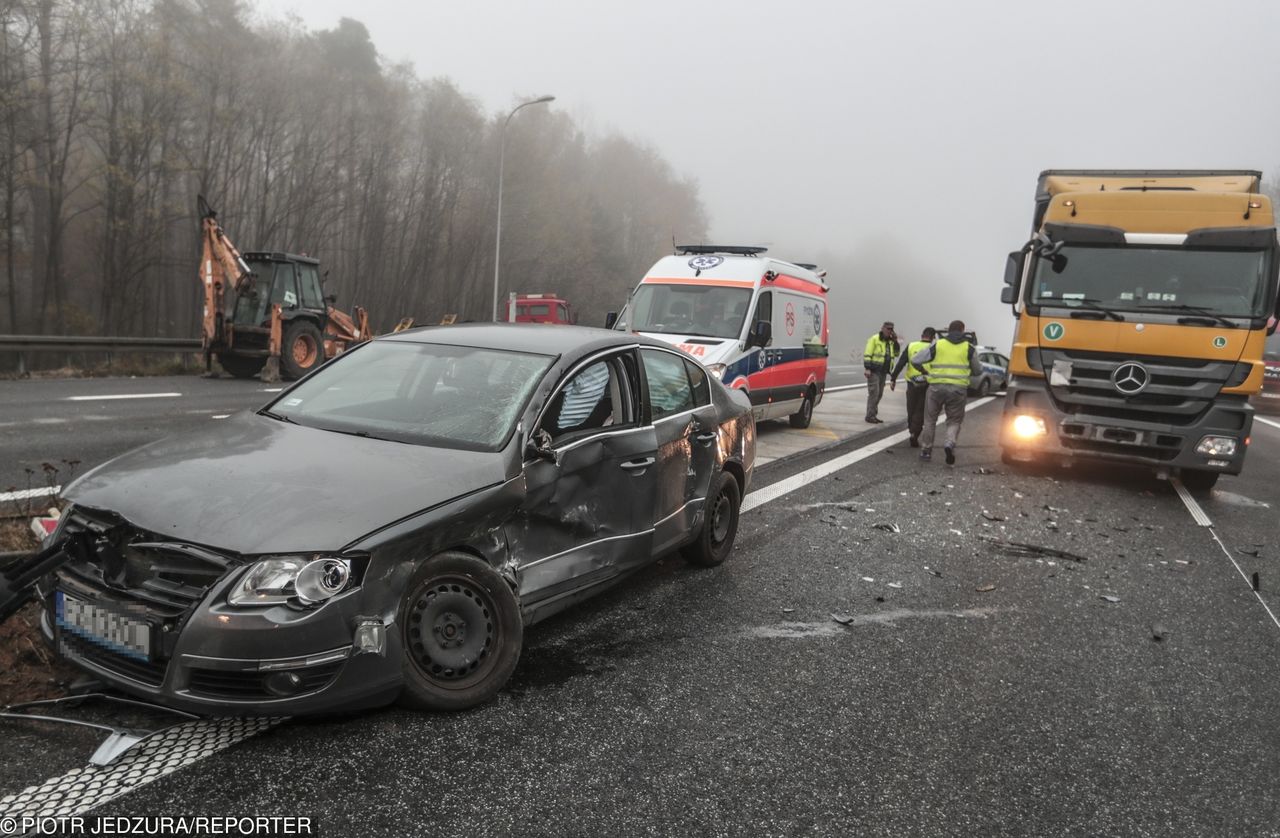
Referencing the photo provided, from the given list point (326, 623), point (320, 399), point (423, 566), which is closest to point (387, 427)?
point (320, 399)

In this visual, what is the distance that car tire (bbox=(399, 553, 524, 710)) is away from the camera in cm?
317

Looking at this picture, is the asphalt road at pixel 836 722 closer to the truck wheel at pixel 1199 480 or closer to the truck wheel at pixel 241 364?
the truck wheel at pixel 1199 480

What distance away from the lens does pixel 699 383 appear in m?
5.52

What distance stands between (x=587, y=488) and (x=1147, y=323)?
7146mm

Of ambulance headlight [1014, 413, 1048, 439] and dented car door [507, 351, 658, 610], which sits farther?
ambulance headlight [1014, 413, 1048, 439]

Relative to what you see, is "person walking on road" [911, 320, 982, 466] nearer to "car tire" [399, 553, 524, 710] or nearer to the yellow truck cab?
the yellow truck cab

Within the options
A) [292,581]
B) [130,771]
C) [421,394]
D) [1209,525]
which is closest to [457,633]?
[292,581]

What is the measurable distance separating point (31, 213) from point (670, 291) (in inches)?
972

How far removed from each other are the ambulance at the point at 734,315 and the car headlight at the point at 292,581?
7614mm

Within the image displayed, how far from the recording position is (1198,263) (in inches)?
343

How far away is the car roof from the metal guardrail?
611 inches

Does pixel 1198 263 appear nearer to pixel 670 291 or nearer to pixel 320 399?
pixel 670 291

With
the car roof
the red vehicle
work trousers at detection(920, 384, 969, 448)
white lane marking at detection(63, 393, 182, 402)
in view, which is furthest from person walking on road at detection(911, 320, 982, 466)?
the red vehicle

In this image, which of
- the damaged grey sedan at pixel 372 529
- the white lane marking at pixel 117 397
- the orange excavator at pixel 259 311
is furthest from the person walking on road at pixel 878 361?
the orange excavator at pixel 259 311
